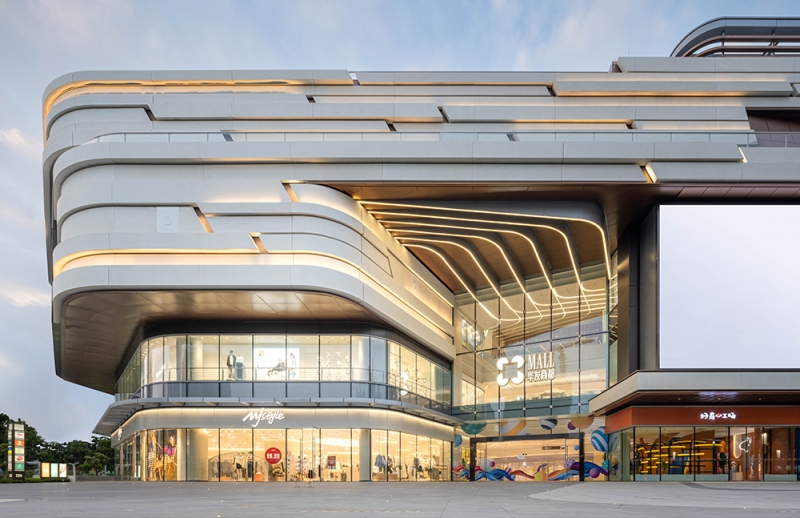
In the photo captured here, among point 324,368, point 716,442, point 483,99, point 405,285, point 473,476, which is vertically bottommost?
point 473,476

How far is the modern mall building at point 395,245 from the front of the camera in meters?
34.5

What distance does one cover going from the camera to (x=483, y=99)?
39.1 m

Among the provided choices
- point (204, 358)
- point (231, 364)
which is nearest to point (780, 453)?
point (231, 364)

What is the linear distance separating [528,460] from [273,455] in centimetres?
1592

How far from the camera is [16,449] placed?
46.8 meters

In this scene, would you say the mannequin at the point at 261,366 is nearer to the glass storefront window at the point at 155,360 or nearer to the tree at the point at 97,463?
the glass storefront window at the point at 155,360

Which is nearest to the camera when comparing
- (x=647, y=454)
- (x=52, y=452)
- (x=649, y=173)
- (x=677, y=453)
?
(x=677, y=453)

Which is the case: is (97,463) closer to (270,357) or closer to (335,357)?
(270,357)

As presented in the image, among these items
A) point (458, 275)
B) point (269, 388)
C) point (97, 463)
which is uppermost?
point (458, 275)

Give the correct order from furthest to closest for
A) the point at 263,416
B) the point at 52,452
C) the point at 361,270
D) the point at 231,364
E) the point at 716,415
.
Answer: the point at 52,452, the point at 231,364, the point at 263,416, the point at 361,270, the point at 716,415

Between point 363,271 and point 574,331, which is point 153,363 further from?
point 574,331

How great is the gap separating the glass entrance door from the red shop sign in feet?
47.9

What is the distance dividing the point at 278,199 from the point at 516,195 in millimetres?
11341

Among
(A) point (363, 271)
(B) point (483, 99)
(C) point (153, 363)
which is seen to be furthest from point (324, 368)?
(B) point (483, 99)
